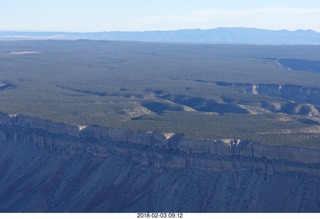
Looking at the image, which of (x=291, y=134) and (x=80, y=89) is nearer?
(x=291, y=134)

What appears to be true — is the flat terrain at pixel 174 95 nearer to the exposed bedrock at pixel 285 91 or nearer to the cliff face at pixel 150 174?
the exposed bedrock at pixel 285 91

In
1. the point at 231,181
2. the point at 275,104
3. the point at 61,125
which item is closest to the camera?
the point at 231,181

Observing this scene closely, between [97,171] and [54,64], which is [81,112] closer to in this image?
[97,171]

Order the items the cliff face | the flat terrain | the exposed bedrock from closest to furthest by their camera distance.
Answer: the cliff face
the flat terrain
the exposed bedrock

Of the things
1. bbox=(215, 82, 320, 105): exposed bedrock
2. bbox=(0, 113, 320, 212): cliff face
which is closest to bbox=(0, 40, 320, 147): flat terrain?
bbox=(215, 82, 320, 105): exposed bedrock

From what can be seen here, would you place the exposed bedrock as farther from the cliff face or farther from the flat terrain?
the cliff face

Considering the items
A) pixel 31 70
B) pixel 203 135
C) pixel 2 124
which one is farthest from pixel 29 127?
pixel 31 70

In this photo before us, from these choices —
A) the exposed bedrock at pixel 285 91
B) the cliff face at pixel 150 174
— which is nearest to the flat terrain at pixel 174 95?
the exposed bedrock at pixel 285 91
